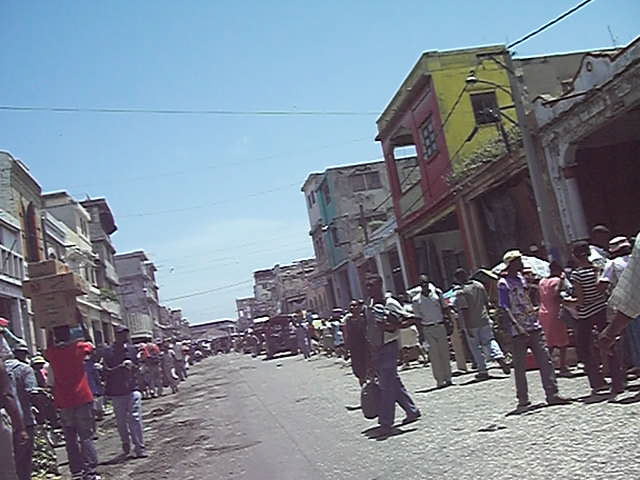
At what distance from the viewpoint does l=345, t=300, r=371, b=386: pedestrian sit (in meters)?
10.4

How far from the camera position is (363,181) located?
179ft

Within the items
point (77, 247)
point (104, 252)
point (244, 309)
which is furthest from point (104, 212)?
point (244, 309)

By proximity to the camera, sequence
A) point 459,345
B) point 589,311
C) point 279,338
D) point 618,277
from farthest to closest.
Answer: point 279,338 → point 459,345 → point 589,311 → point 618,277

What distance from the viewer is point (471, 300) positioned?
46.0 feet

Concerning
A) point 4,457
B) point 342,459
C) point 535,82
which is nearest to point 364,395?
point 342,459

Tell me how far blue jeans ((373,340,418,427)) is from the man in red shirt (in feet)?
11.4

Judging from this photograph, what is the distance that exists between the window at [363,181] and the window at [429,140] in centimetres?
2643

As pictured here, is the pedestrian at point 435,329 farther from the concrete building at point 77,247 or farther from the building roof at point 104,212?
the building roof at point 104,212

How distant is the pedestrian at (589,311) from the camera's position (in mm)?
9375

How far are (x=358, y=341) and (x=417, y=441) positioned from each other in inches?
81.8

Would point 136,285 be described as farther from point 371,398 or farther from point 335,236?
point 371,398

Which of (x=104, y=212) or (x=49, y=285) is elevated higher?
(x=104, y=212)

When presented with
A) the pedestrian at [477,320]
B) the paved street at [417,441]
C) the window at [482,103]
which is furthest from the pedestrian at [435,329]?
the window at [482,103]

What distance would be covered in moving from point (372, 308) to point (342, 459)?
215 centimetres
